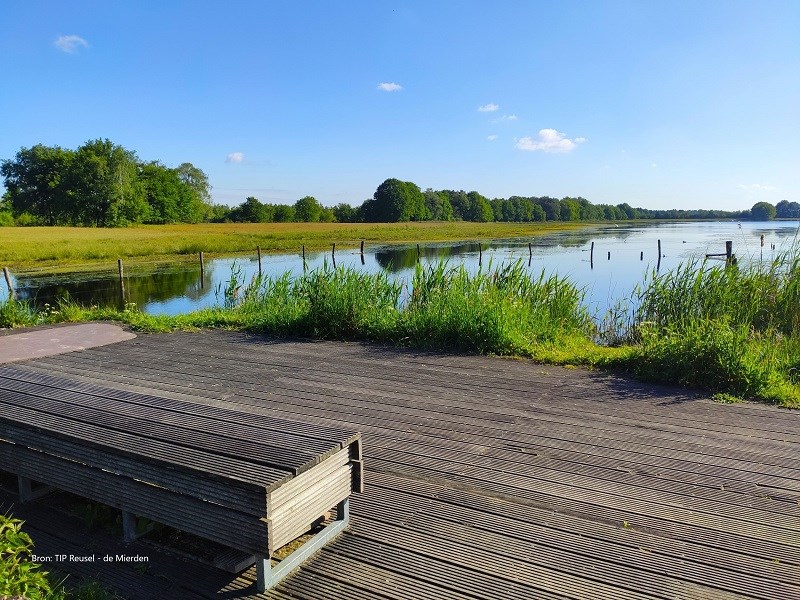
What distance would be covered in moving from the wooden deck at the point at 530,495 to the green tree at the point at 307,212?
79.9 metres

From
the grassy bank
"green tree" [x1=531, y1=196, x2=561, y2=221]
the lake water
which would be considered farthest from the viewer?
"green tree" [x1=531, y1=196, x2=561, y2=221]

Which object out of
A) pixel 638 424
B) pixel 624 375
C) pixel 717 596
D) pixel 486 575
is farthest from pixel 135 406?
pixel 624 375

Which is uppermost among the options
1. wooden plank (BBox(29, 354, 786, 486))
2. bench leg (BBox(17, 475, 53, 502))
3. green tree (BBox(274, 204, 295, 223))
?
green tree (BBox(274, 204, 295, 223))

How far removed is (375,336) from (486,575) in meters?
4.62

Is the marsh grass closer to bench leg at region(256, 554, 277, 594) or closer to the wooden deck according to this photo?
the wooden deck

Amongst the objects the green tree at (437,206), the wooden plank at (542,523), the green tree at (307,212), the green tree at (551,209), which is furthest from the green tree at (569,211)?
the wooden plank at (542,523)

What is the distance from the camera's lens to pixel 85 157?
54031mm

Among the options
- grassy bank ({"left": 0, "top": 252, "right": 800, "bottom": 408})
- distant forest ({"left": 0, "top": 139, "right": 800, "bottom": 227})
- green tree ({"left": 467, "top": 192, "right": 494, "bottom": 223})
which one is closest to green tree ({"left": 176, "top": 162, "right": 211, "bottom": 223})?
distant forest ({"left": 0, "top": 139, "right": 800, "bottom": 227})

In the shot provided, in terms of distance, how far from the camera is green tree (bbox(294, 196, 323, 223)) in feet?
273

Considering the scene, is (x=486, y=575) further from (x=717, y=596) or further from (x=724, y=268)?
(x=724, y=268)

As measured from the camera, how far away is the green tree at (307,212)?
83062 mm

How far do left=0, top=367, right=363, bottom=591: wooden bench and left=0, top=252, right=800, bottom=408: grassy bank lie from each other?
129 inches

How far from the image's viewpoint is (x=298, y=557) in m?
2.17

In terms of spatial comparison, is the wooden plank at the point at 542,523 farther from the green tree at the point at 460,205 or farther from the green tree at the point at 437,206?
the green tree at the point at 460,205
